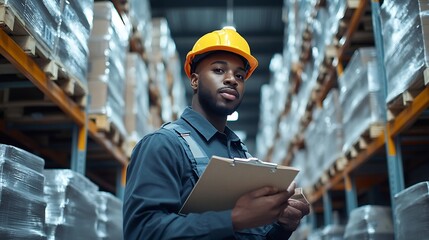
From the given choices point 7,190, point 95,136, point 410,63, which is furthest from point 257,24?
point 7,190

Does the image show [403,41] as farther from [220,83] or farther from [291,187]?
[291,187]

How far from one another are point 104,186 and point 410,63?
18.4 ft

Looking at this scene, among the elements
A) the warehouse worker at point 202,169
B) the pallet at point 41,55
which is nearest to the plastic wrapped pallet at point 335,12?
the pallet at point 41,55

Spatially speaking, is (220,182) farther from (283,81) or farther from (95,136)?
(283,81)

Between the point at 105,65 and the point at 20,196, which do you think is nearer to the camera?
the point at 20,196

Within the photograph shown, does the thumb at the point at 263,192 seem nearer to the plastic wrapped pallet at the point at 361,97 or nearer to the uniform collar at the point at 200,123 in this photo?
the uniform collar at the point at 200,123

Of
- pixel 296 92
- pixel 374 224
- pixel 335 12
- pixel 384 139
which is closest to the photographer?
pixel 374 224

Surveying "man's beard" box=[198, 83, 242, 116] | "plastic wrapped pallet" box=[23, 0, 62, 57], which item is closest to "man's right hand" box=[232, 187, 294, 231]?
"man's beard" box=[198, 83, 242, 116]

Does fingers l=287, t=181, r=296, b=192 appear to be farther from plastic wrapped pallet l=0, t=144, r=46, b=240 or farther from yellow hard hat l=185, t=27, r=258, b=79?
plastic wrapped pallet l=0, t=144, r=46, b=240

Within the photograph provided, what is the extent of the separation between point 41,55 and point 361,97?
9.79ft

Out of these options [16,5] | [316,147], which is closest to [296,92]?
[316,147]

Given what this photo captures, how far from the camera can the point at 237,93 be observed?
263 cm

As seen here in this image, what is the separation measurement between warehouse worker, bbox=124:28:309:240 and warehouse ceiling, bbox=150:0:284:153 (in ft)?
31.4

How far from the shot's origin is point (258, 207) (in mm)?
2117
